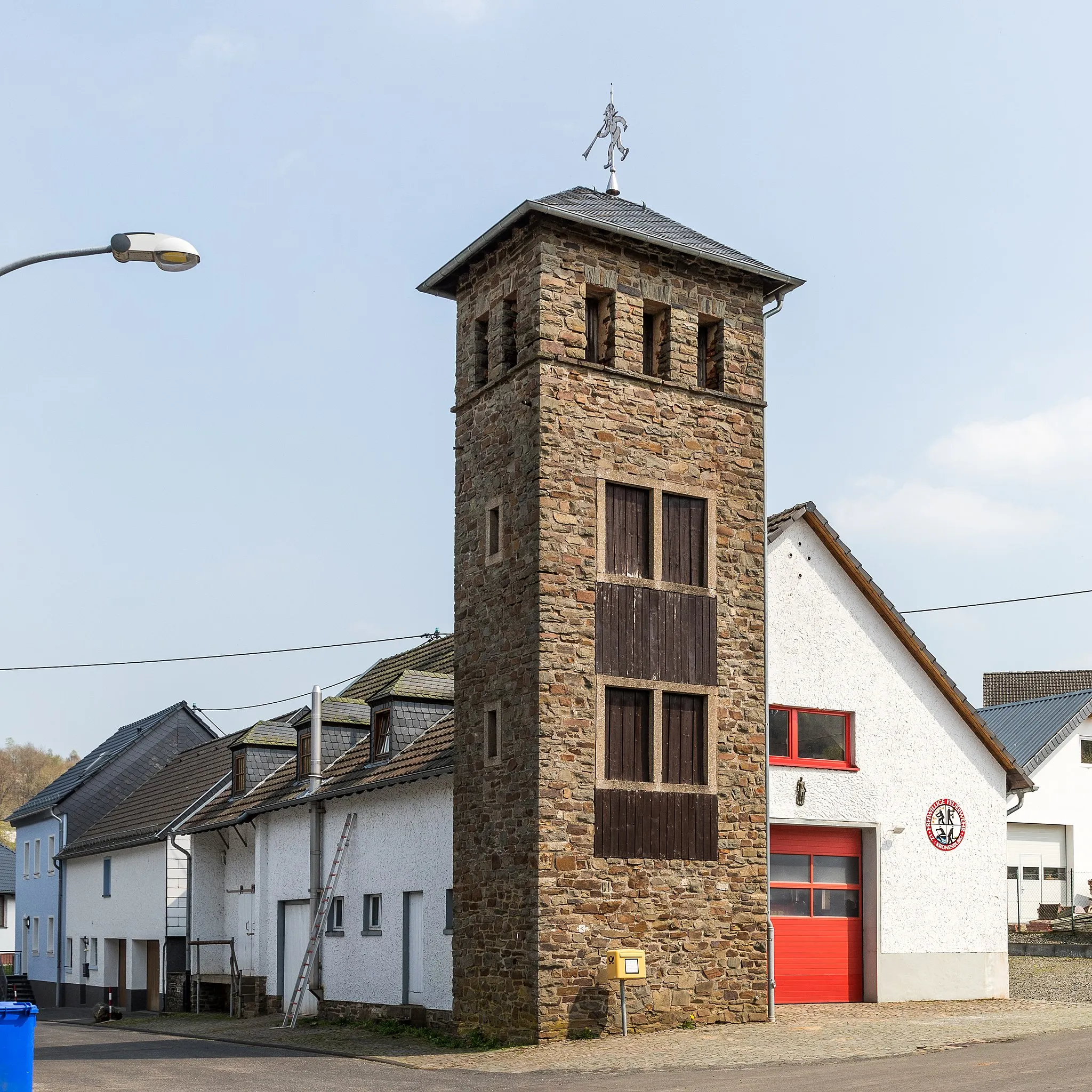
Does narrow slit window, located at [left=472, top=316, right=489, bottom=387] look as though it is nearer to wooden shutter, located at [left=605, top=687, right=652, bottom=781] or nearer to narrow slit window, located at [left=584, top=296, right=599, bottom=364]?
narrow slit window, located at [left=584, top=296, right=599, bottom=364]

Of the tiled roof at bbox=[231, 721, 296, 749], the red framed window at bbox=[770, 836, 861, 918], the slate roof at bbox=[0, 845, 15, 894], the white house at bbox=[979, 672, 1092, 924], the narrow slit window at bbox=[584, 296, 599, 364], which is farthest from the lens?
the slate roof at bbox=[0, 845, 15, 894]

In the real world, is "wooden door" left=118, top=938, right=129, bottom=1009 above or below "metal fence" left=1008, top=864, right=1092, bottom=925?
below

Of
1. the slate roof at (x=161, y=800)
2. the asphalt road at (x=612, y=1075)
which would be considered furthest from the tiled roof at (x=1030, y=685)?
the asphalt road at (x=612, y=1075)

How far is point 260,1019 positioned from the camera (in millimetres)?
29812

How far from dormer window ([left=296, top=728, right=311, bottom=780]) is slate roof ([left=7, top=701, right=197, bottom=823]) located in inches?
777

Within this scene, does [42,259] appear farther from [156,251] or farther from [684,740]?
[684,740]

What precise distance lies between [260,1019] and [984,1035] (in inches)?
595

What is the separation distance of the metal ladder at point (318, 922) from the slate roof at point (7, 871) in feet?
127

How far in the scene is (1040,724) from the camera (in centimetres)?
4575

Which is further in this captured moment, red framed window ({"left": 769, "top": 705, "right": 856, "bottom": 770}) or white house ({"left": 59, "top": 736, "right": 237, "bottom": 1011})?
white house ({"left": 59, "top": 736, "right": 237, "bottom": 1011})

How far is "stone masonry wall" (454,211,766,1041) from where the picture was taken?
70.0 ft

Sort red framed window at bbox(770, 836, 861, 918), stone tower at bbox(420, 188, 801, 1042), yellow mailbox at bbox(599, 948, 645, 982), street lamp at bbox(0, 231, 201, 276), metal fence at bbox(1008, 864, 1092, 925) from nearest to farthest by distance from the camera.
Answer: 1. street lamp at bbox(0, 231, 201, 276)
2. yellow mailbox at bbox(599, 948, 645, 982)
3. stone tower at bbox(420, 188, 801, 1042)
4. red framed window at bbox(770, 836, 861, 918)
5. metal fence at bbox(1008, 864, 1092, 925)

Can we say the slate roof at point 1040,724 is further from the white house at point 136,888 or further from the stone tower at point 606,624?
the stone tower at point 606,624

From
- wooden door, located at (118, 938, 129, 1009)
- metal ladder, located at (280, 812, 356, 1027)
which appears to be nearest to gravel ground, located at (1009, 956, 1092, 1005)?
metal ladder, located at (280, 812, 356, 1027)
